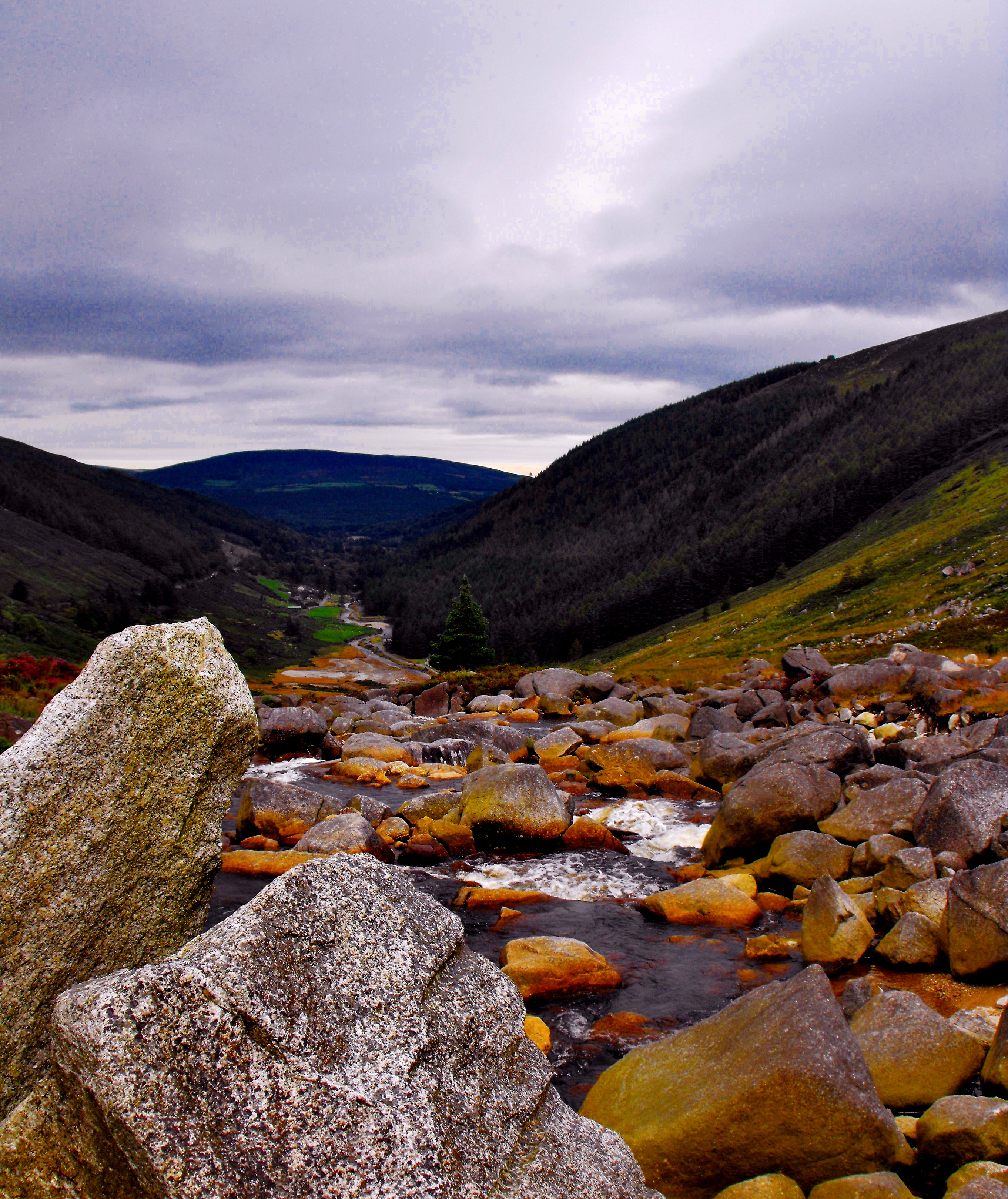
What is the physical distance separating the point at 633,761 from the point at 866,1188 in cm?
2512

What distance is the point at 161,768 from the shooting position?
7934mm

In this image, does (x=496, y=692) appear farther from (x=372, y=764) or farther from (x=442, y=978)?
(x=442, y=978)

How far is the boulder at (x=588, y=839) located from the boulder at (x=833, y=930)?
358 inches

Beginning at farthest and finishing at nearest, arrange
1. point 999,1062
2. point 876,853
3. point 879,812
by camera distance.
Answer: point 879,812 < point 876,853 < point 999,1062

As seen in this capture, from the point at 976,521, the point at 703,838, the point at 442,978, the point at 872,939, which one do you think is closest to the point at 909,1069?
the point at 872,939

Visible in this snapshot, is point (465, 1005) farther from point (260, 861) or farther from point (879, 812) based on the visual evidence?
point (260, 861)

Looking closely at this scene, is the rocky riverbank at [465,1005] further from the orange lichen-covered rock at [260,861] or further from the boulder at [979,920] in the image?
the orange lichen-covered rock at [260,861]

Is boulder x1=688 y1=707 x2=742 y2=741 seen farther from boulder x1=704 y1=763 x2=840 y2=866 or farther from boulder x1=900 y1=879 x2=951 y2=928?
boulder x1=900 y1=879 x2=951 y2=928

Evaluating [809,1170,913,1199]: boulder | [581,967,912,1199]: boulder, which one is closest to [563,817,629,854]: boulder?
[581,967,912,1199]: boulder

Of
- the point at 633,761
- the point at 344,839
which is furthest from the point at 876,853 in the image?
the point at 633,761

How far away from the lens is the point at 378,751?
37969 millimetres

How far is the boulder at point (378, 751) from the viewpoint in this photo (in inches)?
1478

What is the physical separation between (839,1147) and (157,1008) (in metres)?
7.37

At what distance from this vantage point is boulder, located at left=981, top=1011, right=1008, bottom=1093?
9039 mm
